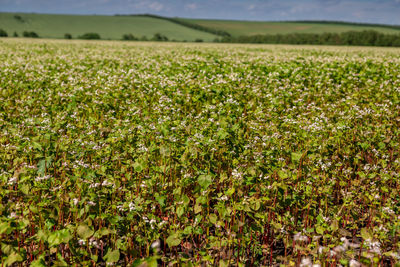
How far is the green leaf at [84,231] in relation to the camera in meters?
3.23

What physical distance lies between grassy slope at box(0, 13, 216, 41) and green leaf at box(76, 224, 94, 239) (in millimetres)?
111521

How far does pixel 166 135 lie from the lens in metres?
6.02

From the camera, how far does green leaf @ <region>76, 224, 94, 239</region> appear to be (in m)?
3.23

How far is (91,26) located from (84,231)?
139870 millimetres

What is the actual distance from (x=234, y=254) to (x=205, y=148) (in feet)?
6.29

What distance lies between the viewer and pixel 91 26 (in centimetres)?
12838

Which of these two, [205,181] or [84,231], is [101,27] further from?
[84,231]

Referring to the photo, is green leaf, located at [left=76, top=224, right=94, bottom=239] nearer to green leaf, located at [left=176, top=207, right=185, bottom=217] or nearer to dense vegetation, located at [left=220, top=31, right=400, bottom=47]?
green leaf, located at [left=176, top=207, right=185, bottom=217]

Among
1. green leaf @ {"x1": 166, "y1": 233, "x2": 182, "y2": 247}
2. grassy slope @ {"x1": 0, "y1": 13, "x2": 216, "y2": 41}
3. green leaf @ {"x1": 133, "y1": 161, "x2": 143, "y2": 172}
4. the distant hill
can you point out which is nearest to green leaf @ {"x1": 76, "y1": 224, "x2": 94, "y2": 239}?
green leaf @ {"x1": 166, "y1": 233, "x2": 182, "y2": 247}

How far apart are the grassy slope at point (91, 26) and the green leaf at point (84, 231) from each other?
111521 millimetres

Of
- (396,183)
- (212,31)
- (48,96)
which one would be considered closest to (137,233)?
(396,183)

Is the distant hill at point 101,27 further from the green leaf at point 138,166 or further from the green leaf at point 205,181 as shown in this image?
the green leaf at point 205,181

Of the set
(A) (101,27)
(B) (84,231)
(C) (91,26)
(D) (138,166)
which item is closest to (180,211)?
(D) (138,166)

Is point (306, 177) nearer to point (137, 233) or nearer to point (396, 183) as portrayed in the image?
point (396, 183)
